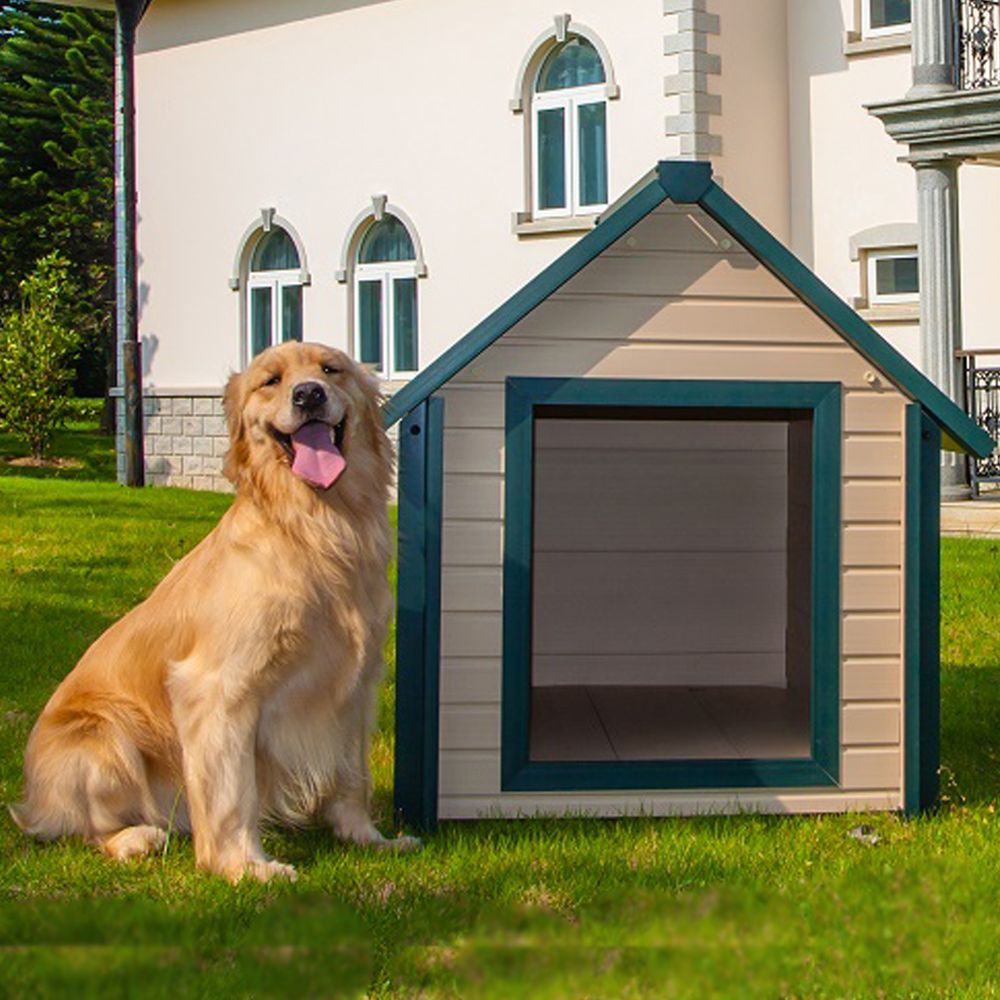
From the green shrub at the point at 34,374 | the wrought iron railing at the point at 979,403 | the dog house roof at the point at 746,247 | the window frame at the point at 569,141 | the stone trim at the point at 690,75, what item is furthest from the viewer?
the green shrub at the point at 34,374

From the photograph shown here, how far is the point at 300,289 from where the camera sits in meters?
19.6

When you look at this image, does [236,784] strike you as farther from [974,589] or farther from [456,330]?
[456,330]

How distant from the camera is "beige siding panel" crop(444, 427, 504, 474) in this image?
496cm

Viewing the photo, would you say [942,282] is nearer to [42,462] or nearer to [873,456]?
[873,456]

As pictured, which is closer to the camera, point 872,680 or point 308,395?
point 308,395

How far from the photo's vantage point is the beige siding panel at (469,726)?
4980 mm

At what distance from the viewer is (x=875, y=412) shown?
5082 millimetres

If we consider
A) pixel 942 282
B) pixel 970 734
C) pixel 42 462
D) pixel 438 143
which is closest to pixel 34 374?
pixel 42 462

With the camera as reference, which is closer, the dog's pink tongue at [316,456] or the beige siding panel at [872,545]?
the dog's pink tongue at [316,456]

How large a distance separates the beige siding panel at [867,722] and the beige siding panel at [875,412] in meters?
0.83

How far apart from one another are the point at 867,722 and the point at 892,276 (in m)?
11.9

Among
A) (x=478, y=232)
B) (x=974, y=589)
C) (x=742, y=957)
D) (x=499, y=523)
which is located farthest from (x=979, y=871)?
(x=478, y=232)

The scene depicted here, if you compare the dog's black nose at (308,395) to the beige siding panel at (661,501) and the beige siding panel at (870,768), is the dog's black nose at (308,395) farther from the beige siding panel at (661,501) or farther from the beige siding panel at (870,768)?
the beige siding panel at (661,501)

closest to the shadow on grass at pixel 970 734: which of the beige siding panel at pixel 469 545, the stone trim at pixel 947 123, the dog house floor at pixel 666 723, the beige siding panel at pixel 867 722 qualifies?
the beige siding panel at pixel 867 722
